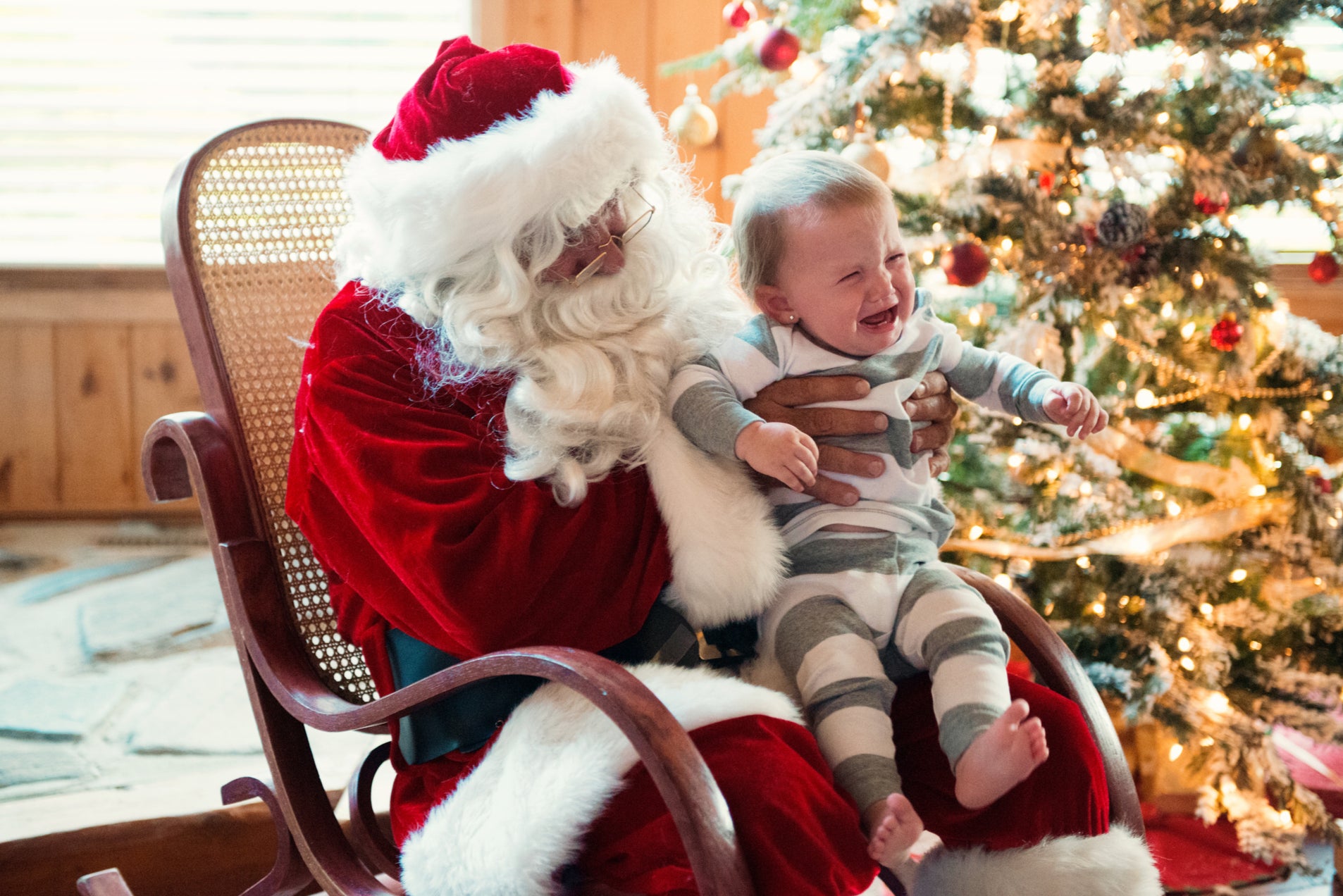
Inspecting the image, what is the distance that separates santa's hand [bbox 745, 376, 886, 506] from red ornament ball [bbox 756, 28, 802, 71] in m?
1.04

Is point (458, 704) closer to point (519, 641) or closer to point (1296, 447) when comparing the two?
point (519, 641)

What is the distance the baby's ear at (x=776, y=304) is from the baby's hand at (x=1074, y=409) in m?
0.34

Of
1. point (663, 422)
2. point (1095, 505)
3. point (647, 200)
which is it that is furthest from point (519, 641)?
point (1095, 505)

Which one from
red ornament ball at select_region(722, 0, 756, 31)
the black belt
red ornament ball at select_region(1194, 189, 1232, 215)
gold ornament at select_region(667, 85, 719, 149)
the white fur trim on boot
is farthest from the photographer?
gold ornament at select_region(667, 85, 719, 149)

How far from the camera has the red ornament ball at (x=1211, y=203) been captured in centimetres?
218

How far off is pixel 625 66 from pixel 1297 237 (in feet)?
6.98

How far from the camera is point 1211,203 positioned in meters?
2.20

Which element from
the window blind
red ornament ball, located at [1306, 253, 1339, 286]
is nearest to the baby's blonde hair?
red ornament ball, located at [1306, 253, 1339, 286]

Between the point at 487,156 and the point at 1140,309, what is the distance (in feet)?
5.08

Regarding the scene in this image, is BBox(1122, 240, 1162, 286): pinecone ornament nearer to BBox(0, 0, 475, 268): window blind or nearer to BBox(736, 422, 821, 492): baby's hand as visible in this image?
BBox(736, 422, 821, 492): baby's hand

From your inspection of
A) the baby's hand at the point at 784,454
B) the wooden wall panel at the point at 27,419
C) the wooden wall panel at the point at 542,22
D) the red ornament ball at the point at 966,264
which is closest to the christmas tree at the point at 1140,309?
the red ornament ball at the point at 966,264

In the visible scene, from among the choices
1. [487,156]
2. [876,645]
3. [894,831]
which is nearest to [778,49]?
[487,156]

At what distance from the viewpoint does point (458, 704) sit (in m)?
1.27

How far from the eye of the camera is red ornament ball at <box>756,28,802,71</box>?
216cm
